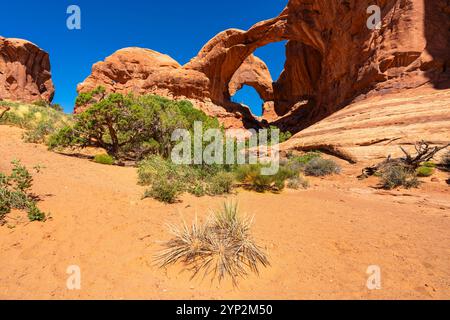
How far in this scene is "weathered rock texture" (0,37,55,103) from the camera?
114ft

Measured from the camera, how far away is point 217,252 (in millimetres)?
3076

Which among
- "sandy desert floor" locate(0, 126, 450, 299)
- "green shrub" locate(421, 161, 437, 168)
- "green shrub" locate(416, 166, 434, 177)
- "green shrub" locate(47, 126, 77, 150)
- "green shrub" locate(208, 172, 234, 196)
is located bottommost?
"sandy desert floor" locate(0, 126, 450, 299)

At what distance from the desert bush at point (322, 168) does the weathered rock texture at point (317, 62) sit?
18.9 ft

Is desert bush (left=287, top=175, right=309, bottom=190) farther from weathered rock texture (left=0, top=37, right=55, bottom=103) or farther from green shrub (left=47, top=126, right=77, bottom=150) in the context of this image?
weathered rock texture (left=0, top=37, right=55, bottom=103)

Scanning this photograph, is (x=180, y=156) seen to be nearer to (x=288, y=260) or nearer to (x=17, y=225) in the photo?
(x=17, y=225)

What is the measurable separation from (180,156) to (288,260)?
305 inches

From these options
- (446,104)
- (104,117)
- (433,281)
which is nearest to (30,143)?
(104,117)

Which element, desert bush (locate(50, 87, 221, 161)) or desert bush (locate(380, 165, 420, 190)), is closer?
desert bush (locate(380, 165, 420, 190))

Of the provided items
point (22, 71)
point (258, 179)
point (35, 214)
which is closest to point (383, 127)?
point (258, 179)

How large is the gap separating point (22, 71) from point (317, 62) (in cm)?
4224

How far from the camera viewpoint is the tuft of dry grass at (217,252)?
2871 mm

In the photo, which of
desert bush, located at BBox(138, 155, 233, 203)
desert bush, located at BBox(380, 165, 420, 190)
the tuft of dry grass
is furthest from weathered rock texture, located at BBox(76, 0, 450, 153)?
the tuft of dry grass

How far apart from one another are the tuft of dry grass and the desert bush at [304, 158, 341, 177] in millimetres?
8763
